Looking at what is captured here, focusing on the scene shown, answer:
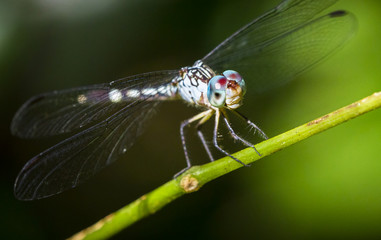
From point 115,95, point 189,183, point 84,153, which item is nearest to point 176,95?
point 115,95

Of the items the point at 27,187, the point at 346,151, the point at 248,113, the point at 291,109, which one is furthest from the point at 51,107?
the point at 346,151

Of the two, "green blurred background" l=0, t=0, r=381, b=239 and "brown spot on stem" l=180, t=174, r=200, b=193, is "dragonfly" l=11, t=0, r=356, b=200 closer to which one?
"green blurred background" l=0, t=0, r=381, b=239

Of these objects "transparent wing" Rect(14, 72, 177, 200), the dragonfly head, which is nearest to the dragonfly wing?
"transparent wing" Rect(14, 72, 177, 200)

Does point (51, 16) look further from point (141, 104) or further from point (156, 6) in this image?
point (141, 104)

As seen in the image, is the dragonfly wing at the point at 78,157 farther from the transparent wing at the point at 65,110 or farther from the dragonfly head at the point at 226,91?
the dragonfly head at the point at 226,91

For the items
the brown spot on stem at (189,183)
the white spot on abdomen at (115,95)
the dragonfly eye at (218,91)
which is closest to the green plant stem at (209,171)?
the brown spot on stem at (189,183)

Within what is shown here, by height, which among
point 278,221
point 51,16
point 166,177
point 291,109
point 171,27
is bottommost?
point 278,221
